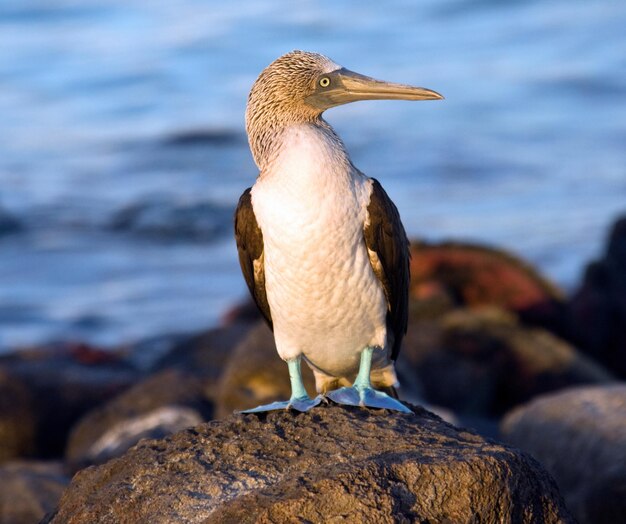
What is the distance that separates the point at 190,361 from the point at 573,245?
24.2ft

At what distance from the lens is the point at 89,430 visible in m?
10.5

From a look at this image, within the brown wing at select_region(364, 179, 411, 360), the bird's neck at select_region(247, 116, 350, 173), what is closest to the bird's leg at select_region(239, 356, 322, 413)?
the brown wing at select_region(364, 179, 411, 360)

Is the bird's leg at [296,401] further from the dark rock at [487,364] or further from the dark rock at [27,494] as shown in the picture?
the dark rock at [487,364]

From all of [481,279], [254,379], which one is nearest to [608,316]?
[481,279]

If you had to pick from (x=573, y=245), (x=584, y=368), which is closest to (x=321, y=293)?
(x=584, y=368)

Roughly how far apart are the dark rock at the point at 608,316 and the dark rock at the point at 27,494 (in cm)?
626

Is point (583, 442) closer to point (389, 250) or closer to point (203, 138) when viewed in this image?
point (389, 250)

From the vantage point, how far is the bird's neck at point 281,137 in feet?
19.6

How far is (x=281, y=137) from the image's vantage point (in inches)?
238

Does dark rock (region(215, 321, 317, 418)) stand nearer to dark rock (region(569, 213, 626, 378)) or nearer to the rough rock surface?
the rough rock surface

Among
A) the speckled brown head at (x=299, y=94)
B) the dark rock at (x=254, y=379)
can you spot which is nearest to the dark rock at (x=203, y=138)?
the dark rock at (x=254, y=379)

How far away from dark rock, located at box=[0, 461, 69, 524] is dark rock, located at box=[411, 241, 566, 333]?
5.57m

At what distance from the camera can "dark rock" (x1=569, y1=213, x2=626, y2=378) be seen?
13.2 metres

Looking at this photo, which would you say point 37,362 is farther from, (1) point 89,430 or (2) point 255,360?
(2) point 255,360
